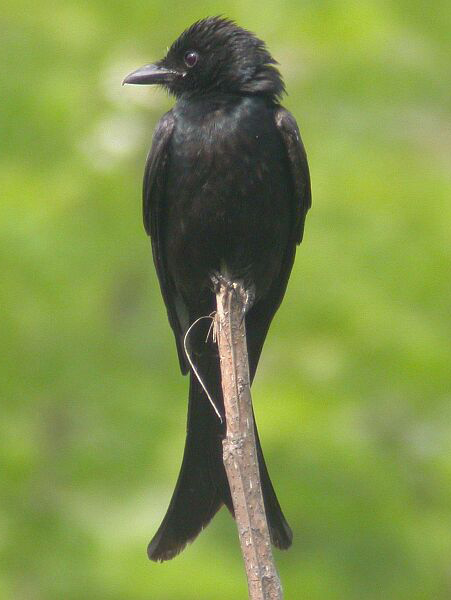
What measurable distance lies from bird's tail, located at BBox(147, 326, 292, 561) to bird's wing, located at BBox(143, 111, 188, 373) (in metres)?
0.19

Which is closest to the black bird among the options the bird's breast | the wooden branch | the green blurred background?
the bird's breast

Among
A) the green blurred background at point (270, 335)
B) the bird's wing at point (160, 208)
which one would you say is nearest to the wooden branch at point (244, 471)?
the bird's wing at point (160, 208)

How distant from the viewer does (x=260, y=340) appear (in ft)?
16.2

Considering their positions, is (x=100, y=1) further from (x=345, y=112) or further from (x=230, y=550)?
(x=230, y=550)

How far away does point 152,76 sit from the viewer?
5.04m

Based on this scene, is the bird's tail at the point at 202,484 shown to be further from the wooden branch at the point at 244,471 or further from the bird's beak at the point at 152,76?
the bird's beak at the point at 152,76

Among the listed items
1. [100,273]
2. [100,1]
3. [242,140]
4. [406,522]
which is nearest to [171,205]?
[242,140]

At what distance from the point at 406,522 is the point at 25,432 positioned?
72.9 inches

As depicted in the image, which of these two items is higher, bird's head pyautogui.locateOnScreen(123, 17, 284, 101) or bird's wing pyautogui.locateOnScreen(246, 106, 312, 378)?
bird's head pyautogui.locateOnScreen(123, 17, 284, 101)

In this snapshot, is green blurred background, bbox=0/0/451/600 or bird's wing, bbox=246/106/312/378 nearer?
bird's wing, bbox=246/106/312/378

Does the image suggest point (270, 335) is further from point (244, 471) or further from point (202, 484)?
point (244, 471)

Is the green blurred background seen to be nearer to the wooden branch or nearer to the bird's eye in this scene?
the bird's eye

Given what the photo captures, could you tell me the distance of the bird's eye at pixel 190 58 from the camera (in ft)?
16.4

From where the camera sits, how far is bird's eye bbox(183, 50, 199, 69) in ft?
16.4
